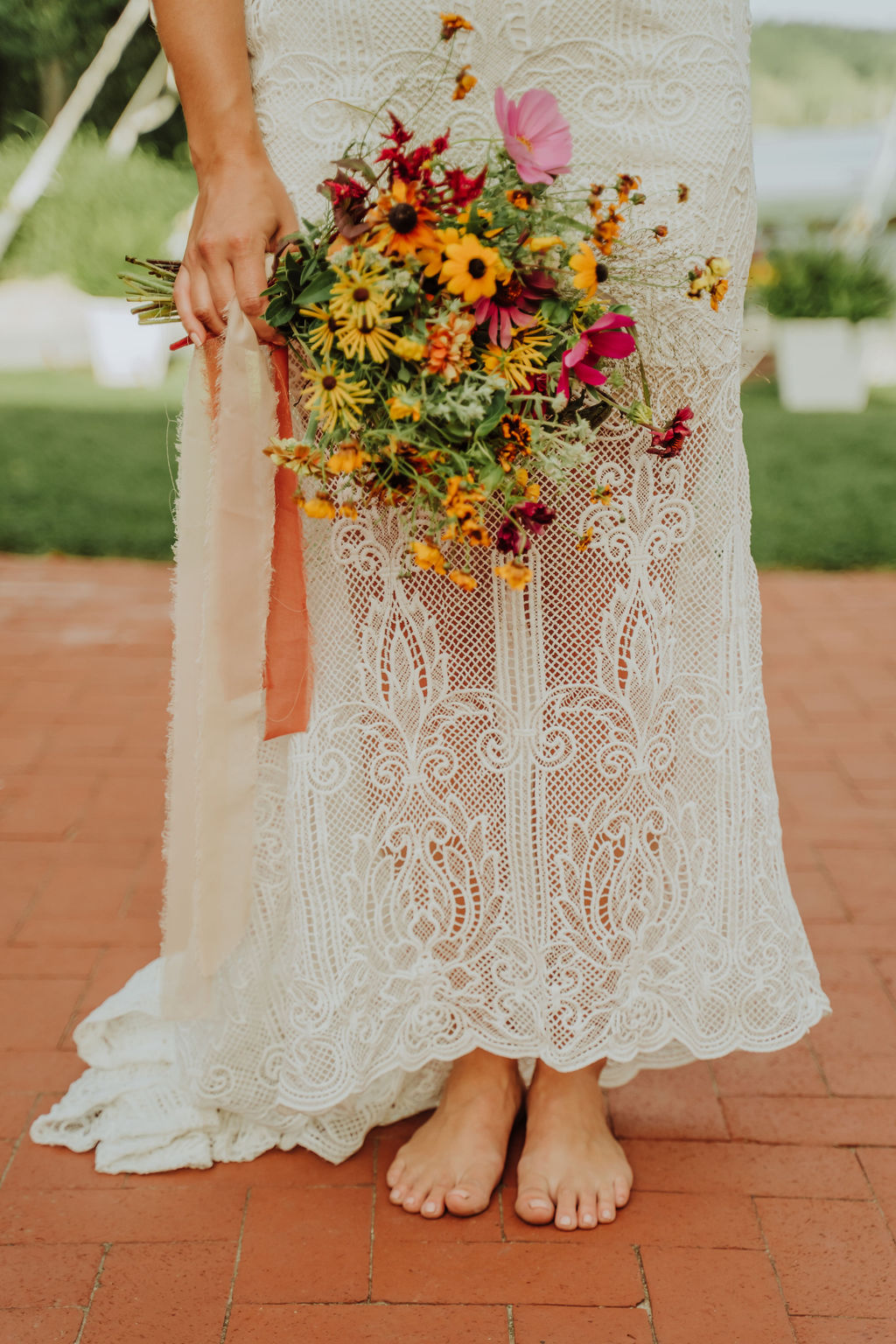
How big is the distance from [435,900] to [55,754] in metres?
1.77

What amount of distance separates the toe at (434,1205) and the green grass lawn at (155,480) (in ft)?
10.1

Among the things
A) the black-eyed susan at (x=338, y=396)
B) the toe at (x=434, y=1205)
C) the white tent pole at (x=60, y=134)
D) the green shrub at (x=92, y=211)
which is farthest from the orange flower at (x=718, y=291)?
the white tent pole at (x=60, y=134)

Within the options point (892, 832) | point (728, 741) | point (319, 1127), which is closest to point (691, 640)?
point (728, 741)

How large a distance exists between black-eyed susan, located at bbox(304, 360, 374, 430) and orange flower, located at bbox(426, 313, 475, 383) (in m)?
0.07

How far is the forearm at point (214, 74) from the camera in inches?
54.2

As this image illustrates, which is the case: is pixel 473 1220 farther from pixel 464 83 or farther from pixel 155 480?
pixel 155 480

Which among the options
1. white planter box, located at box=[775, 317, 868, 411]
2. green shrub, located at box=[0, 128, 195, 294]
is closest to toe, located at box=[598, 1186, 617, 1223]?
white planter box, located at box=[775, 317, 868, 411]

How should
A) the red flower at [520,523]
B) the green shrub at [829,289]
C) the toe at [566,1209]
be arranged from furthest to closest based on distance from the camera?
the green shrub at [829,289]
the toe at [566,1209]
the red flower at [520,523]

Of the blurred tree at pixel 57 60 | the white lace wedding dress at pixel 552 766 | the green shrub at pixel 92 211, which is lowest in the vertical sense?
the white lace wedding dress at pixel 552 766

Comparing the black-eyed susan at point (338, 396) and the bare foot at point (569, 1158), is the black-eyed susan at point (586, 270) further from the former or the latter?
the bare foot at point (569, 1158)

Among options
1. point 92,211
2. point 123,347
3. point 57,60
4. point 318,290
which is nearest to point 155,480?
point 123,347

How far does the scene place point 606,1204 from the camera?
62.7 inches

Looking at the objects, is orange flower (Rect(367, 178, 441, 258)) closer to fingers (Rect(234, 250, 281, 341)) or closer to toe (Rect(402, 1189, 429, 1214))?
fingers (Rect(234, 250, 281, 341))

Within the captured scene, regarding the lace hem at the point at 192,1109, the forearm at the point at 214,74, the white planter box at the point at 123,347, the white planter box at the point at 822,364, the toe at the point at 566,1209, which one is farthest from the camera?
the white planter box at the point at 123,347
